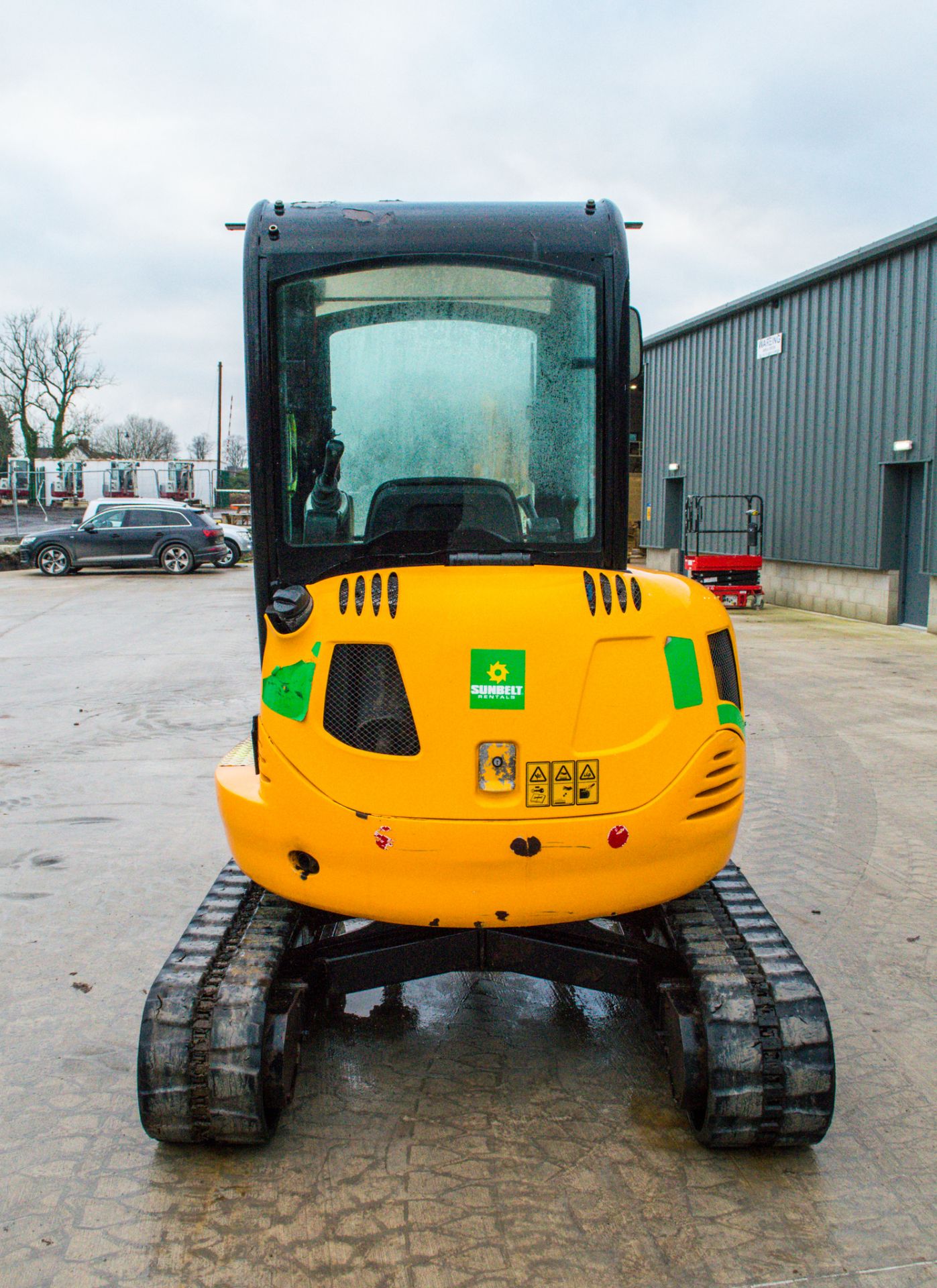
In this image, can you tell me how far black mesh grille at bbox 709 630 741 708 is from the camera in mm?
3311

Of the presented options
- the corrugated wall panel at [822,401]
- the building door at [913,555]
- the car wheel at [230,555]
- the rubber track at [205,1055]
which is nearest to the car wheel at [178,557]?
the car wheel at [230,555]

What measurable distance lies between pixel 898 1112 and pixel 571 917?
4.40ft

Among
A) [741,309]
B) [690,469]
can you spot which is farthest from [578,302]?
[690,469]

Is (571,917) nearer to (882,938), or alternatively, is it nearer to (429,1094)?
(429,1094)

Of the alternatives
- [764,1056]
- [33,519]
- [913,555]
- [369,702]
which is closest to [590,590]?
[369,702]

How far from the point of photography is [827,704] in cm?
1031

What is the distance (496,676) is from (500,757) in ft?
0.72

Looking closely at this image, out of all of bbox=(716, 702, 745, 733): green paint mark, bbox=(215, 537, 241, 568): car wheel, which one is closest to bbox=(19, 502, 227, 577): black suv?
bbox=(215, 537, 241, 568): car wheel

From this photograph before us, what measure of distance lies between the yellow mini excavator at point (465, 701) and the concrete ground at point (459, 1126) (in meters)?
0.22

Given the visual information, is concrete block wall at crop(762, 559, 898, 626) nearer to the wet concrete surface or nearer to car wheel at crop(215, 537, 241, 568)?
car wheel at crop(215, 537, 241, 568)

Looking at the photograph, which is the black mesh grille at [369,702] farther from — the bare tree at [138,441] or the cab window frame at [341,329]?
the bare tree at [138,441]

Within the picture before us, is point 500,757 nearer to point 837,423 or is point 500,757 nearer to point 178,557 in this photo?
point 837,423

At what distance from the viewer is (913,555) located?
17297 millimetres

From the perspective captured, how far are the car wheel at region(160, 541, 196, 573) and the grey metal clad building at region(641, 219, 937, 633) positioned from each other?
11.7 m
